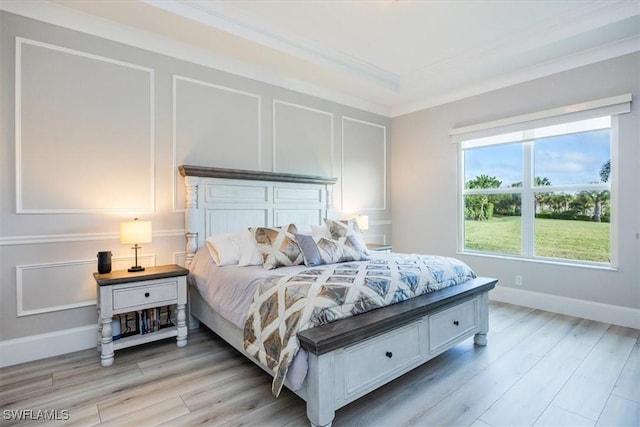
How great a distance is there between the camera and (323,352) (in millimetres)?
1598

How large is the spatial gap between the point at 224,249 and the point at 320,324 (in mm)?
1442

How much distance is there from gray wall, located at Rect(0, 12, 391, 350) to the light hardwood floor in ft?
2.18

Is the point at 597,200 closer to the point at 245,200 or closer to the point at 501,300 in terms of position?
the point at 501,300

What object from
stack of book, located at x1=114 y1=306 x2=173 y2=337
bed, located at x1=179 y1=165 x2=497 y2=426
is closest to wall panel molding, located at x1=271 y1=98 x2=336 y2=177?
bed, located at x1=179 y1=165 x2=497 y2=426

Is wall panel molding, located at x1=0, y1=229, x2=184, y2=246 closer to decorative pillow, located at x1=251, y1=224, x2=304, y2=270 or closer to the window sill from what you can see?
decorative pillow, located at x1=251, y1=224, x2=304, y2=270

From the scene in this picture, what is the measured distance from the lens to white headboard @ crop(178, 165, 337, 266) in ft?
10.4

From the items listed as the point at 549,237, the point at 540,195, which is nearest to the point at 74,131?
the point at 540,195

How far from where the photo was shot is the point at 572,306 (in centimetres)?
353

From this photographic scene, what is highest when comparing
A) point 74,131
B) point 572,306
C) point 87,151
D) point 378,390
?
point 74,131

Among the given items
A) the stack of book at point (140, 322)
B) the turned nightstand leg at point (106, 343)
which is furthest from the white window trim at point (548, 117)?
the turned nightstand leg at point (106, 343)

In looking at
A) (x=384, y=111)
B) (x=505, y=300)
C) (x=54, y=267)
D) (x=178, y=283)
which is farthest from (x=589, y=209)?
(x=54, y=267)

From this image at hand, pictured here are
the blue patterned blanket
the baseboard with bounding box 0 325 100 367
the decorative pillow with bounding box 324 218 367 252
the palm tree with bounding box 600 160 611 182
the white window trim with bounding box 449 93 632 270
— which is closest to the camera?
the blue patterned blanket

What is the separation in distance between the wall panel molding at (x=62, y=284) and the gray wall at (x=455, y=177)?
154 inches

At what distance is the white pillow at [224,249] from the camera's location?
112 inches
